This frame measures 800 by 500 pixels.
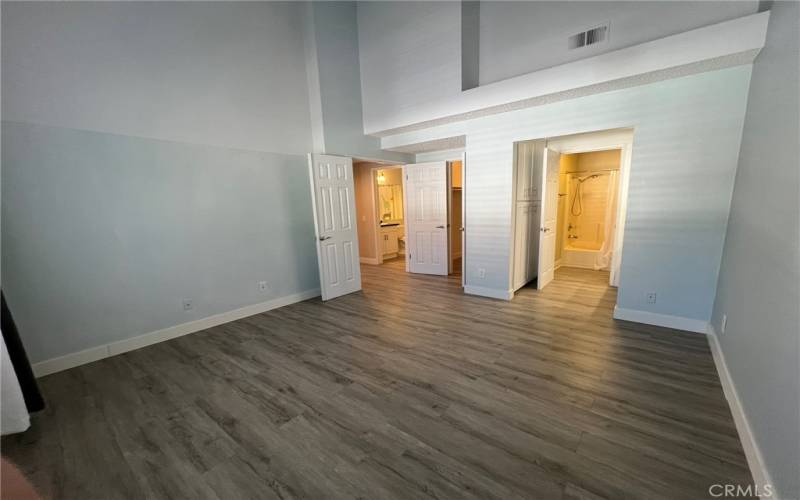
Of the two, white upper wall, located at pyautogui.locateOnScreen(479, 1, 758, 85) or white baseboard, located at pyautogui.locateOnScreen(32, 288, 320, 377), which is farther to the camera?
white baseboard, located at pyautogui.locateOnScreen(32, 288, 320, 377)

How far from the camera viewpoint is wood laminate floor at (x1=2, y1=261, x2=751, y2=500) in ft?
4.84

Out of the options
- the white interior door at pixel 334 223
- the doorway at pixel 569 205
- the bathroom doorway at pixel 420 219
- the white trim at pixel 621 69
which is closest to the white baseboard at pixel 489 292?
the doorway at pixel 569 205

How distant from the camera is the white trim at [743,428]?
4.42 ft

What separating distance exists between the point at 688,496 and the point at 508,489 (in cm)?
82

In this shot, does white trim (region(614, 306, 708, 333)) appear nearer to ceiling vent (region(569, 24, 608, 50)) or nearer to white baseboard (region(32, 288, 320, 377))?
ceiling vent (region(569, 24, 608, 50))

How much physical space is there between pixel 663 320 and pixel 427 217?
12.2ft

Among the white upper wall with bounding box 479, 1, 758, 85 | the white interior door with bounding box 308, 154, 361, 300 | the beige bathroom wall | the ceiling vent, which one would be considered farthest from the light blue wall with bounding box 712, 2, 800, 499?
the white interior door with bounding box 308, 154, 361, 300

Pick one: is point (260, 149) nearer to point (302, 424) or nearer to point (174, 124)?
point (174, 124)

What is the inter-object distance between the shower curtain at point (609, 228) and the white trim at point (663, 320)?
2379 mm

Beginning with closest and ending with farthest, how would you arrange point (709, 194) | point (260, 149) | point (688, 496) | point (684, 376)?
1. point (688, 496)
2. point (684, 376)
3. point (709, 194)
4. point (260, 149)

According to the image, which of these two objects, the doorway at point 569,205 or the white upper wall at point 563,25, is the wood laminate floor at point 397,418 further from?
the white upper wall at point 563,25

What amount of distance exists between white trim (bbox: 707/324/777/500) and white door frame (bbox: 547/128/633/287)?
2.05 m

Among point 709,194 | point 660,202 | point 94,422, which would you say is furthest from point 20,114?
point 709,194

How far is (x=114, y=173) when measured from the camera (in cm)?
277
